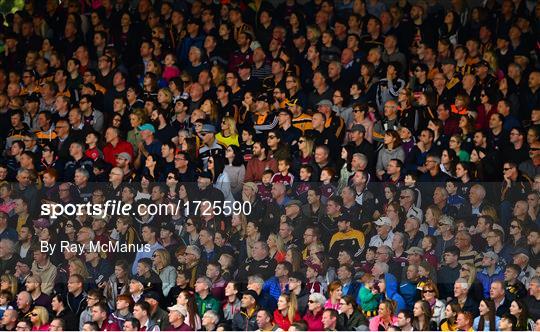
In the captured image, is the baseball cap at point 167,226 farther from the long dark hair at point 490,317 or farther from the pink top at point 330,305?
the long dark hair at point 490,317

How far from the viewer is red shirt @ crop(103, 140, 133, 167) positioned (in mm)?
18219

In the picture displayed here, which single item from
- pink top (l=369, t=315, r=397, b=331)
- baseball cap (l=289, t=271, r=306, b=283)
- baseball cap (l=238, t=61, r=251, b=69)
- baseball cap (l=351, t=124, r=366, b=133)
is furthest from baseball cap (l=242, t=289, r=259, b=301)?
baseball cap (l=238, t=61, r=251, b=69)

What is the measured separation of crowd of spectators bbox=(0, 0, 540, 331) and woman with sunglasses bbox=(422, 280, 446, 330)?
0.6 inches

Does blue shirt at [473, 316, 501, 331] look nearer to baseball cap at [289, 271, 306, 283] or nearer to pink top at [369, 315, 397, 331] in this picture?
pink top at [369, 315, 397, 331]

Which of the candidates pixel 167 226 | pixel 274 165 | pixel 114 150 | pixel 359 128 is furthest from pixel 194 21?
pixel 167 226

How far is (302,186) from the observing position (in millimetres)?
17344

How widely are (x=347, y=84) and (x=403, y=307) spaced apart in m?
3.19

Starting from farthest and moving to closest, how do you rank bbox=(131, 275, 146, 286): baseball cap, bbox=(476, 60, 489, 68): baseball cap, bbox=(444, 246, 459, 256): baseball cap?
1. bbox=(476, 60, 489, 68): baseball cap
2. bbox=(131, 275, 146, 286): baseball cap
3. bbox=(444, 246, 459, 256): baseball cap

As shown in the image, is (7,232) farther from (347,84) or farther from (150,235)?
(347,84)

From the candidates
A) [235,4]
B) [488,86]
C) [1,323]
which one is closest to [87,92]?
[235,4]

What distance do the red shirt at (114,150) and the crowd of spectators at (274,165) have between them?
2 centimetres

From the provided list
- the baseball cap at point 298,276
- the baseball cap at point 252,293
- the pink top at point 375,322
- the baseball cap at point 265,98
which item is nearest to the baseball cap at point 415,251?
the pink top at point 375,322

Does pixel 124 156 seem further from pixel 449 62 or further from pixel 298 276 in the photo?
pixel 449 62

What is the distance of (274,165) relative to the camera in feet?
58.0
